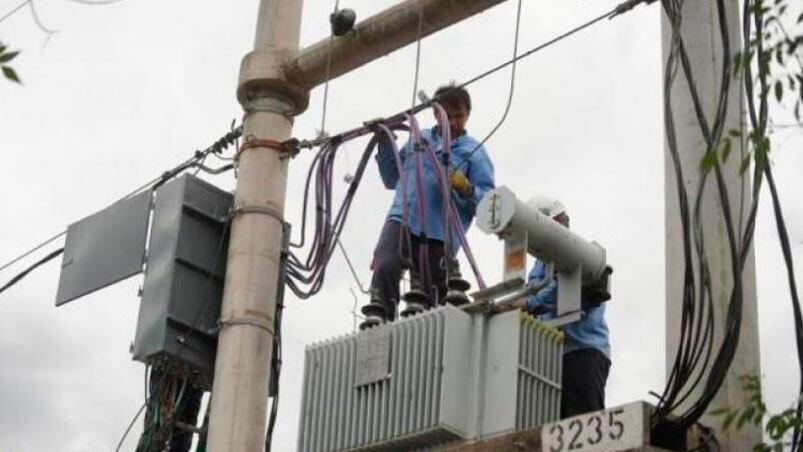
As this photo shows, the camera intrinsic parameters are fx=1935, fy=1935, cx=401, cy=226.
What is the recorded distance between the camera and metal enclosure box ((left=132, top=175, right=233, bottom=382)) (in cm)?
1057

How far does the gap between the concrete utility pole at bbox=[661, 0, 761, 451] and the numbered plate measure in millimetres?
482

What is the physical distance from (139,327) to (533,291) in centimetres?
326

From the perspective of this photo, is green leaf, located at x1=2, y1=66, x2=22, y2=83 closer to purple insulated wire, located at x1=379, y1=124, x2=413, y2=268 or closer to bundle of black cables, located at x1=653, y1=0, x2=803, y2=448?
bundle of black cables, located at x1=653, y1=0, x2=803, y2=448

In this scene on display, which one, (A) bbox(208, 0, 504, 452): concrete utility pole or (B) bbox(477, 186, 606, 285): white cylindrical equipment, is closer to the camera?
(B) bbox(477, 186, 606, 285): white cylindrical equipment

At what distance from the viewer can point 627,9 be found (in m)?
9.27

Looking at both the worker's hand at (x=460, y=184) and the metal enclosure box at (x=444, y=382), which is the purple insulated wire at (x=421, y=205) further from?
the metal enclosure box at (x=444, y=382)

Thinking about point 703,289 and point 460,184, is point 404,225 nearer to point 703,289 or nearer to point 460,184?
point 460,184

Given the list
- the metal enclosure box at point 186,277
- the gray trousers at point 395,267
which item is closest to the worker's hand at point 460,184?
the gray trousers at point 395,267

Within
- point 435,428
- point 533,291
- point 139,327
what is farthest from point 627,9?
point 139,327

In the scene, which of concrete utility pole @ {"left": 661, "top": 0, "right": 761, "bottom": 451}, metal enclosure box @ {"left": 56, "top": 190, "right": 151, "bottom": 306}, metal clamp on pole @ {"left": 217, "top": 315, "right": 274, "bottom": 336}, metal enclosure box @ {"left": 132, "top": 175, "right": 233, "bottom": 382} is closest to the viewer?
concrete utility pole @ {"left": 661, "top": 0, "right": 761, "bottom": 451}

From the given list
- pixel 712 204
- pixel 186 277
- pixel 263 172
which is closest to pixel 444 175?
pixel 263 172

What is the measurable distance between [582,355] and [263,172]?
2.20 metres

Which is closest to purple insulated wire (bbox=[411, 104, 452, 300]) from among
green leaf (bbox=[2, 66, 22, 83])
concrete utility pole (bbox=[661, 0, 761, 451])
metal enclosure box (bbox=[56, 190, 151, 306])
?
concrete utility pole (bbox=[661, 0, 761, 451])

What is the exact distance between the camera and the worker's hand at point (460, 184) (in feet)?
32.2
